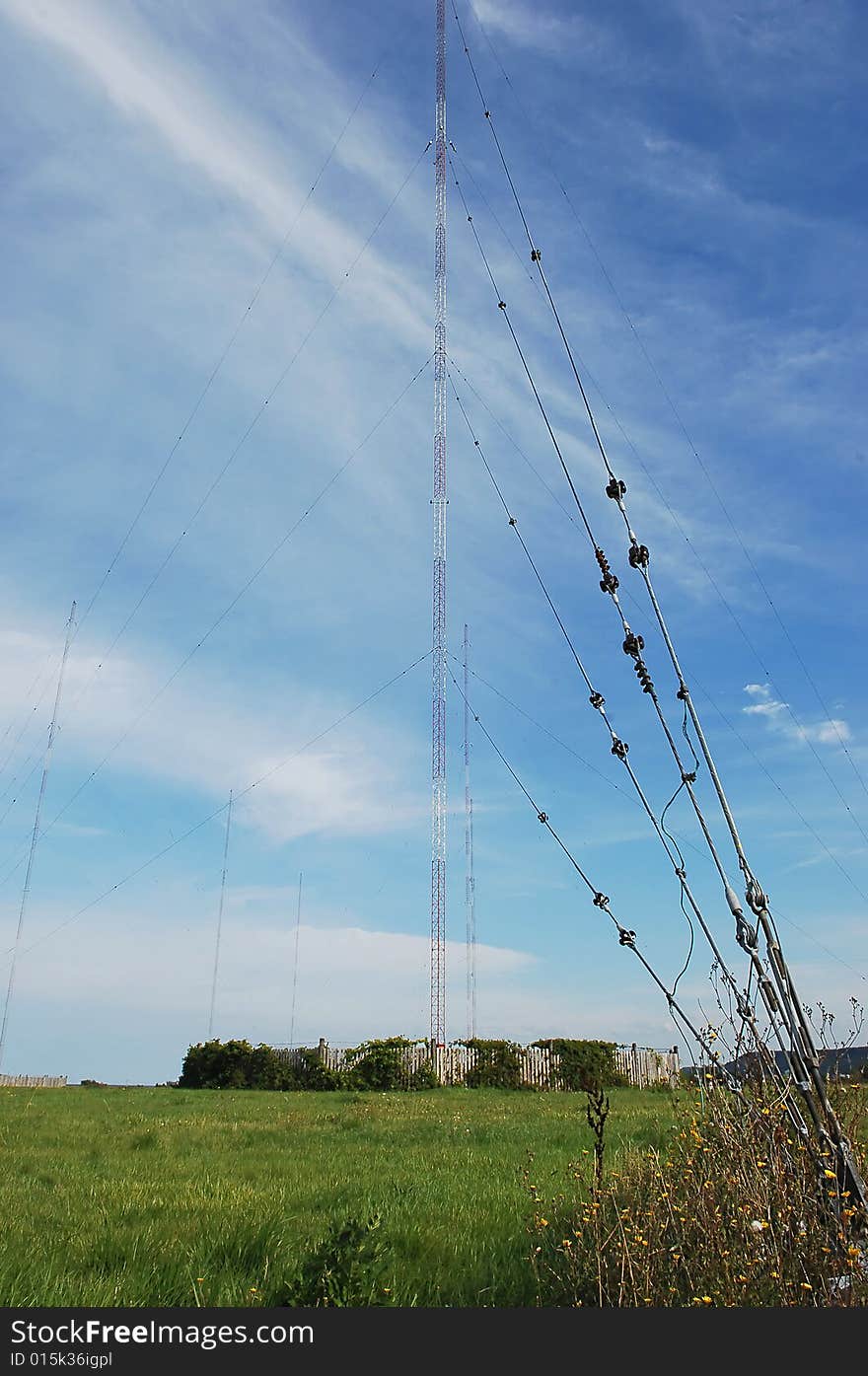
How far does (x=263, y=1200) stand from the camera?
6.57 metres

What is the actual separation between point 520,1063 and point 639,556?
26098 millimetres

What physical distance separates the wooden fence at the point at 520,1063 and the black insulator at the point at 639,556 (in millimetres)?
24526

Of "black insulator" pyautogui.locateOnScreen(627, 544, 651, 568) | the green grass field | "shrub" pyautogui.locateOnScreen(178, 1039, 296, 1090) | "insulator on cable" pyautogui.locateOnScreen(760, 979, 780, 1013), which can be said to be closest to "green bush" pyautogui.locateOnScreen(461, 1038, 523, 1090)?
"shrub" pyautogui.locateOnScreen(178, 1039, 296, 1090)

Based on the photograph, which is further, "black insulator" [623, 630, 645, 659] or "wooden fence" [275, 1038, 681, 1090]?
"wooden fence" [275, 1038, 681, 1090]

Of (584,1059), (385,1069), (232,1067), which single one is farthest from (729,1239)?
(232,1067)

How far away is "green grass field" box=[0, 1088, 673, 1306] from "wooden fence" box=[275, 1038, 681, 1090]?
40.5ft

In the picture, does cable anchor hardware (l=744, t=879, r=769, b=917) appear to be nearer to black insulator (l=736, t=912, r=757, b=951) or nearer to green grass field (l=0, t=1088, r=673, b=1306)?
black insulator (l=736, t=912, r=757, b=951)

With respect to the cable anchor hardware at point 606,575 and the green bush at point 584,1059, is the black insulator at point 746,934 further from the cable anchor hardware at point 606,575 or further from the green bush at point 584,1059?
the green bush at point 584,1059

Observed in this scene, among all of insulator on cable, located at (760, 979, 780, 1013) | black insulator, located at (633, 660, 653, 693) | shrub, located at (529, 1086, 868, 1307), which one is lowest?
shrub, located at (529, 1086, 868, 1307)

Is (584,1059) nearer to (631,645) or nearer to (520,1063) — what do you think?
(520,1063)

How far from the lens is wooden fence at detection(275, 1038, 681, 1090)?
2639cm

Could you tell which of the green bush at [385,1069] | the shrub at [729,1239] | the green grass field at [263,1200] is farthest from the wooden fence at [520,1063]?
the shrub at [729,1239]

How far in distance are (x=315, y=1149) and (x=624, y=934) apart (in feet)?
26.5

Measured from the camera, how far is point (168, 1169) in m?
8.52
